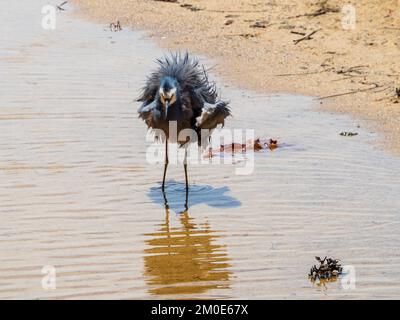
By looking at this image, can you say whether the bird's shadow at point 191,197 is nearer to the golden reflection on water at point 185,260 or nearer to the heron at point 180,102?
the heron at point 180,102

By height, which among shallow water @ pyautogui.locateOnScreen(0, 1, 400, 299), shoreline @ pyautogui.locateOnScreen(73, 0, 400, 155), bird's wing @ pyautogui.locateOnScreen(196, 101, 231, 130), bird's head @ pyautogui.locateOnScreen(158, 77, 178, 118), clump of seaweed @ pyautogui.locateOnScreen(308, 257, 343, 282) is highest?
shoreline @ pyautogui.locateOnScreen(73, 0, 400, 155)

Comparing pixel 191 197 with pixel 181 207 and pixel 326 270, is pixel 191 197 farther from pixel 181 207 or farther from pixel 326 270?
pixel 326 270

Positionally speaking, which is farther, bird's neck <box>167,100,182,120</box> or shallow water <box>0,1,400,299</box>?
bird's neck <box>167,100,182,120</box>

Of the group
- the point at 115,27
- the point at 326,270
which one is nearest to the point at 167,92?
the point at 326,270

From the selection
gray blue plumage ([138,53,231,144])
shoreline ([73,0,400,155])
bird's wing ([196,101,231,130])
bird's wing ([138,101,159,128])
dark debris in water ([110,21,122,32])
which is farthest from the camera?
dark debris in water ([110,21,122,32])

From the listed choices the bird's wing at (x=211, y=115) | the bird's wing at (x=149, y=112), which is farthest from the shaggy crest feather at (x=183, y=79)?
the bird's wing at (x=149, y=112)

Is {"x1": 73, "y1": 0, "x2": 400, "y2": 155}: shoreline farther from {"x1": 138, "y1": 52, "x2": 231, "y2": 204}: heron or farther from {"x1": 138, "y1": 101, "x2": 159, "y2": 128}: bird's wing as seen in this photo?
{"x1": 138, "y1": 101, "x2": 159, "y2": 128}: bird's wing

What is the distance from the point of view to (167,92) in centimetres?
880

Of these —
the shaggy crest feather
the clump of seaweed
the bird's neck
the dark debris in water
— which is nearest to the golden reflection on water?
the clump of seaweed

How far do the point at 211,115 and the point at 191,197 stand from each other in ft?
2.93

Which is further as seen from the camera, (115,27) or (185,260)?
(115,27)

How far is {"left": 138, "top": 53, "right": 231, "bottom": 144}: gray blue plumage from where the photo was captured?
892 centimetres

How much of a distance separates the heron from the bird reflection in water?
3.33ft

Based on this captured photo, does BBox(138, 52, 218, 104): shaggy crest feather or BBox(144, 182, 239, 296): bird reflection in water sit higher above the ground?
BBox(138, 52, 218, 104): shaggy crest feather
